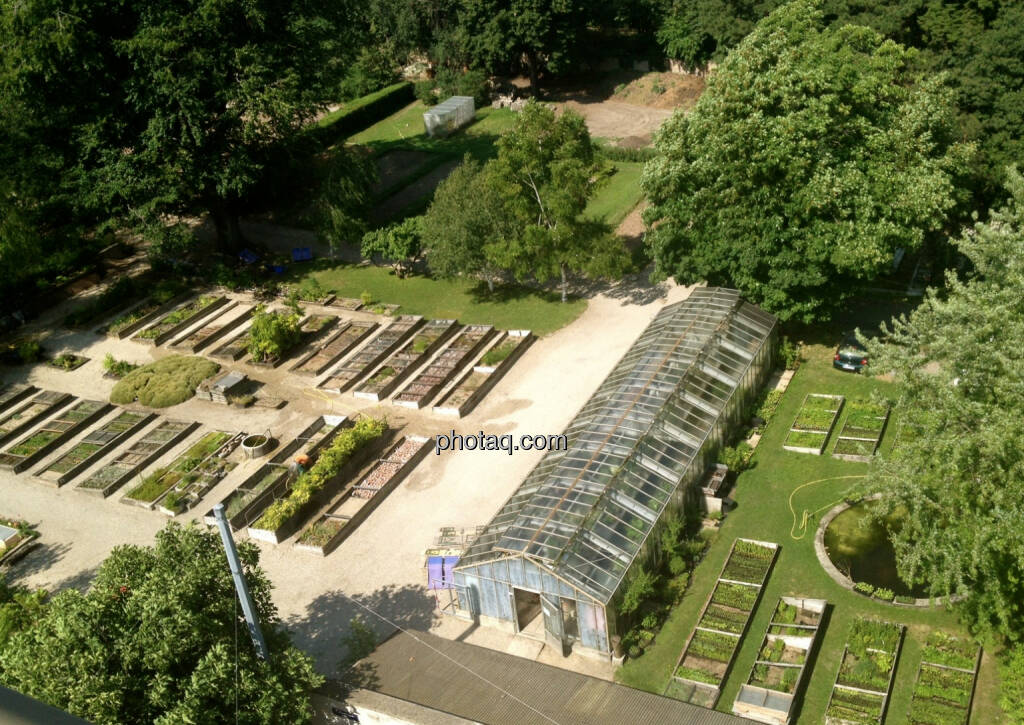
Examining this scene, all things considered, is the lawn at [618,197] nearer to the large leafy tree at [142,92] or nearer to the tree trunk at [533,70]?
the tree trunk at [533,70]

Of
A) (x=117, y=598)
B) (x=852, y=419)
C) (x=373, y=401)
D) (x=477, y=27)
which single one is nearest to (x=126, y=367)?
(x=373, y=401)

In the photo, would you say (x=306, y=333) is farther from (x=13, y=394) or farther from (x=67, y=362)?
(x=13, y=394)

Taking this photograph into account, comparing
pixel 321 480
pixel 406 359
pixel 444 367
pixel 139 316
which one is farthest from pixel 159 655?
pixel 139 316

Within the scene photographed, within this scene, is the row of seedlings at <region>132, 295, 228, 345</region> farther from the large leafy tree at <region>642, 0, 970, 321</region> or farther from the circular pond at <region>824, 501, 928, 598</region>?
the circular pond at <region>824, 501, 928, 598</region>

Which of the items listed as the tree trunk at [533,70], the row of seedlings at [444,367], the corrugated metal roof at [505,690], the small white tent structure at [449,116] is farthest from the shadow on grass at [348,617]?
the tree trunk at [533,70]

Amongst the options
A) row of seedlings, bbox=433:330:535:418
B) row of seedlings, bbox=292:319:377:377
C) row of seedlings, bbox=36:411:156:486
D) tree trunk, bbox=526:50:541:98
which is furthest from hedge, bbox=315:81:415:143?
row of seedlings, bbox=36:411:156:486

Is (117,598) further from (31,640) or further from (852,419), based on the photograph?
(852,419)
